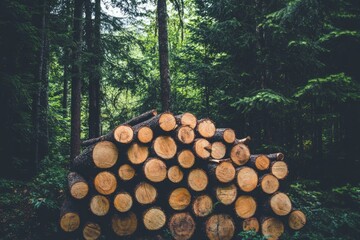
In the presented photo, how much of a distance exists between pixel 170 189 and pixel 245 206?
157 centimetres

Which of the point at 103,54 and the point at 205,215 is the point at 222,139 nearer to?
the point at 205,215

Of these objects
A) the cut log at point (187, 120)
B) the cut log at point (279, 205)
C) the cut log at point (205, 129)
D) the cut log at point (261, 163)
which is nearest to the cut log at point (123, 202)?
the cut log at point (187, 120)

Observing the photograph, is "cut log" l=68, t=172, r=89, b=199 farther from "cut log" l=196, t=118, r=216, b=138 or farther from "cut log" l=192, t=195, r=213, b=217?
"cut log" l=196, t=118, r=216, b=138

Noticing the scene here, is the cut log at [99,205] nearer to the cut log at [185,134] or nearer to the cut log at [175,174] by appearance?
the cut log at [175,174]

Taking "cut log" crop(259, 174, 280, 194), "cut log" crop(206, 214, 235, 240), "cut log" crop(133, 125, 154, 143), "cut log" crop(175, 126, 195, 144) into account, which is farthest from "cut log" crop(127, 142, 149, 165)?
"cut log" crop(259, 174, 280, 194)

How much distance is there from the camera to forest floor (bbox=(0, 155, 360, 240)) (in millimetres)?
5369

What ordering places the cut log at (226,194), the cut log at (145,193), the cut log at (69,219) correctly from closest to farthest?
the cut log at (69,219)
the cut log at (145,193)
the cut log at (226,194)

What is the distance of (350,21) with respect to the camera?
979 centimetres

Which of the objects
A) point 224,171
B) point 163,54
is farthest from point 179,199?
point 163,54

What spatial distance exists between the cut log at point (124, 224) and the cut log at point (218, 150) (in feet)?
6.76

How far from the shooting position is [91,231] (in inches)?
203

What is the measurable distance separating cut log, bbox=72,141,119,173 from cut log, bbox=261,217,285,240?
10.7ft

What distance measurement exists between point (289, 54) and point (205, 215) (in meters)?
6.31

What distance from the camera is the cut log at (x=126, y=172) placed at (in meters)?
5.38
